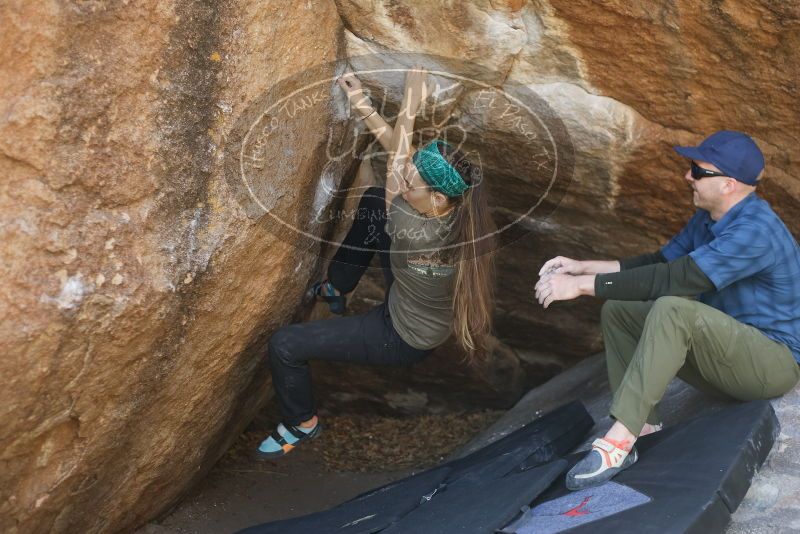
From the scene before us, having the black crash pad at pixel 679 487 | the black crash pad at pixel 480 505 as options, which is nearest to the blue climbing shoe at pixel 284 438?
the black crash pad at pixel 480 505

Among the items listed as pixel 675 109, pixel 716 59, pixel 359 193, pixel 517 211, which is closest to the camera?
pixel 716 59

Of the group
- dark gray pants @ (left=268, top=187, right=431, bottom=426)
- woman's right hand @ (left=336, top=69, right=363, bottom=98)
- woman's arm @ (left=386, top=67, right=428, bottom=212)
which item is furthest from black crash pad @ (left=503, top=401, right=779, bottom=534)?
woman's right hand @ (left=336, top=69, right=363, bottom=98)

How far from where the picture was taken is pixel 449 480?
3.54 m

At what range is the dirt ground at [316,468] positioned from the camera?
4395mm

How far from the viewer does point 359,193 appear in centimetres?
409

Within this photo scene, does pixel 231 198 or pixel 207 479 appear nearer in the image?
pixel 231 198

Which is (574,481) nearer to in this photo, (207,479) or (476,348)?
(476,348)

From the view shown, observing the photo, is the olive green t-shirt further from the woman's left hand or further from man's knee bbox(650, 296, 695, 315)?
man's knee bbox(650, 296, 695, 315)

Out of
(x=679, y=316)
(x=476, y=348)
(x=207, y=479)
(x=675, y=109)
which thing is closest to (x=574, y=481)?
(x=679, y=316)

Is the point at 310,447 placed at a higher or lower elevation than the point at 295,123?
lower

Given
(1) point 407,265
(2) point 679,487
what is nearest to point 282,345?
(1) point 407,265

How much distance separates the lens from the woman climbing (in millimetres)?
3486

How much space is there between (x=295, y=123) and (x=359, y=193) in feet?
2.41

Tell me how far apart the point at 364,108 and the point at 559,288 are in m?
1.04
